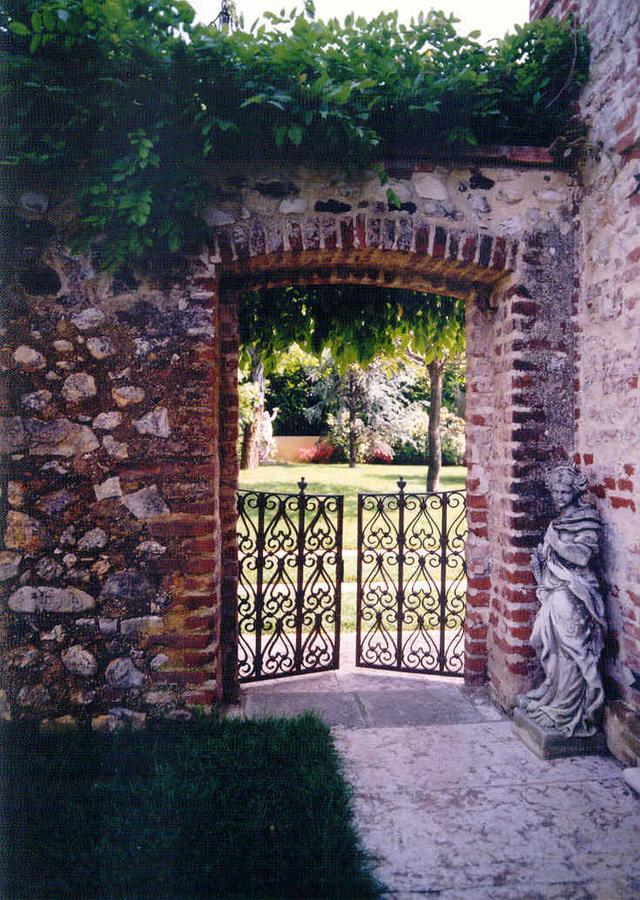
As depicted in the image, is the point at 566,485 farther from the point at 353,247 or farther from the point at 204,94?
the point at 204,94

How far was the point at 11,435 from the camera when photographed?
3.23m

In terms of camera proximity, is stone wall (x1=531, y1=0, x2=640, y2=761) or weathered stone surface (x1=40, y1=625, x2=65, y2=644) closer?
stone wall (x1=531, y1=0, x2=640, y2=761)

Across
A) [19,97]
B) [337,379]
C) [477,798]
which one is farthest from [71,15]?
[337,379]

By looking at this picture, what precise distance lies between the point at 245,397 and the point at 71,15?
938 centimetres

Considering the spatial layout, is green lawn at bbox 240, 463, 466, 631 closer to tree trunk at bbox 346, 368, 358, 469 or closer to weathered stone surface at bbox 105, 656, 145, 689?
tree trunk at bbox 346, 368, 358, 469

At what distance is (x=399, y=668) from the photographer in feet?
14.4

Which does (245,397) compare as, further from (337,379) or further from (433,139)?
(433,139)

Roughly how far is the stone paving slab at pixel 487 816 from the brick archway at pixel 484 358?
0.57 m

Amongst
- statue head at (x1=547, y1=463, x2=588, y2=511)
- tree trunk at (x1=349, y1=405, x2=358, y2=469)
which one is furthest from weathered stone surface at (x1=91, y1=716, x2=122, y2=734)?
tree trunk at (x1=349, y1=405, x2=358, y2=469)

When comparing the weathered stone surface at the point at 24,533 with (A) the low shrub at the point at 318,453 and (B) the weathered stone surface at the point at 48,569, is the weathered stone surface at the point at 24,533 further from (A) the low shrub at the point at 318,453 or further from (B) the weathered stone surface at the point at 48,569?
(A) the low shrub at the point at 318,453

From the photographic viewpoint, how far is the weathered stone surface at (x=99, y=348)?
3275 mm

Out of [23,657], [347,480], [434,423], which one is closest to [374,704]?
[23,657]

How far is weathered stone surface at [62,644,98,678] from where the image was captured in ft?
10.7

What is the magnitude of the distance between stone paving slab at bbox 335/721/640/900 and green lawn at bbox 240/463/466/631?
4.18m
